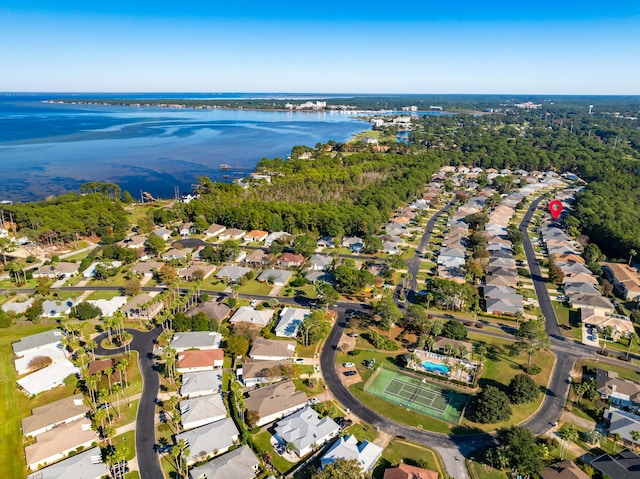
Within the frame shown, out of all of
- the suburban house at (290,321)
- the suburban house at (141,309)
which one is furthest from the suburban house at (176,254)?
the suburban house at (290,321)

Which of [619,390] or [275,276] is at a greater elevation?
[619,390]

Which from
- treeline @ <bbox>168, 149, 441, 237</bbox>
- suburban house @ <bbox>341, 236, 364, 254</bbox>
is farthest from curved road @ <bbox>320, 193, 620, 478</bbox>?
treeline @ <bbox>168, 149, 441, 237</bbox>

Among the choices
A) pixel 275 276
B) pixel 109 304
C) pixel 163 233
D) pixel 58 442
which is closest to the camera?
pixel 58 442

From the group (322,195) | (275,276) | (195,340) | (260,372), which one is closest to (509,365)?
(260,372)

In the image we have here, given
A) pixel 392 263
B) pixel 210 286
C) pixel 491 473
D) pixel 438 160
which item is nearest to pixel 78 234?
pixel 210 286

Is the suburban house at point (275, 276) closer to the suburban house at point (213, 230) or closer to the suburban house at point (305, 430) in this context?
the suburban house at point (213, 230)

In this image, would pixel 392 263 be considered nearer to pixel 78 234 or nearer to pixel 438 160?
pixel 78 234

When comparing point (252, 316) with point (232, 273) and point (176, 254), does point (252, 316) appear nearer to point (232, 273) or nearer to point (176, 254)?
point (232, 273)
